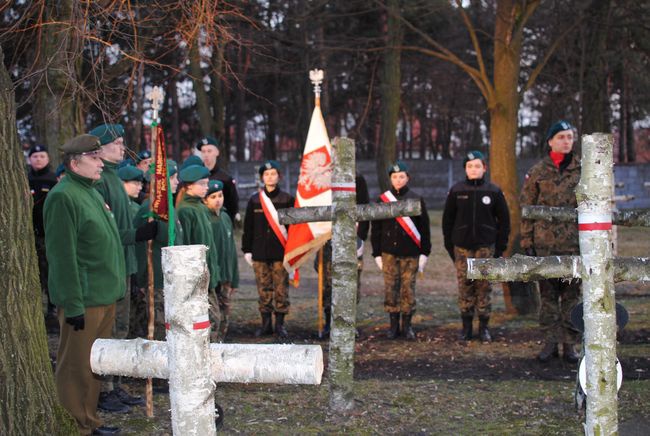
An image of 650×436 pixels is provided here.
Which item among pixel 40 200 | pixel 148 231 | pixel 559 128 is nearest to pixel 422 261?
pixel 559 128

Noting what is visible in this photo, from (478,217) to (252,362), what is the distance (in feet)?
20.0

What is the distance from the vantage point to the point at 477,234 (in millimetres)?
8891

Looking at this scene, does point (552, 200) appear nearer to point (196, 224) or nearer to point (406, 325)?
point (406, 325)

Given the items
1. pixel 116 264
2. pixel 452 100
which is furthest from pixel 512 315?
pixel 452 100

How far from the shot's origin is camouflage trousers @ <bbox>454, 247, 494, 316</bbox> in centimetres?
889

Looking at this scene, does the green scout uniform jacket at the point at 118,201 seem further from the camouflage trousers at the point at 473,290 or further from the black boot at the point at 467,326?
the black boot at the point at 467,326

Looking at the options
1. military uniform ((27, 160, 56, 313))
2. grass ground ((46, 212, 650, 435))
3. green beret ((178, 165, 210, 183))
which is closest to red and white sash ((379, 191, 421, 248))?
grass ground ((46, 212, 650, 435))

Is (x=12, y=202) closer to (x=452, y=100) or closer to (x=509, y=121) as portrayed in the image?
(x=509, y=121)

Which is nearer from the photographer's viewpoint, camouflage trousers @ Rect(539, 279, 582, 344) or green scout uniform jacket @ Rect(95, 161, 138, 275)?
green scout uniform jacket @ Rect(95, 161, 138, 275)

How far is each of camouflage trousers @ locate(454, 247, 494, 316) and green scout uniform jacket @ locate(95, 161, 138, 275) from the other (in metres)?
3.83

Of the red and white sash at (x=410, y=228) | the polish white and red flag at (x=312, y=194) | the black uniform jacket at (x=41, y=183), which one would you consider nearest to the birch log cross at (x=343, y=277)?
the polish white and red flag at (x=312, y=194)

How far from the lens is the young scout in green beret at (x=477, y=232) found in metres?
8.90

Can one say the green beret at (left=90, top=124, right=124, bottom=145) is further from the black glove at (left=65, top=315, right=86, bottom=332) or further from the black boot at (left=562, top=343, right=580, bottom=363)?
the black boot at (left=562, top=343, right=580, bottom=363)

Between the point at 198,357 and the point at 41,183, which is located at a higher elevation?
the point at 41,183
